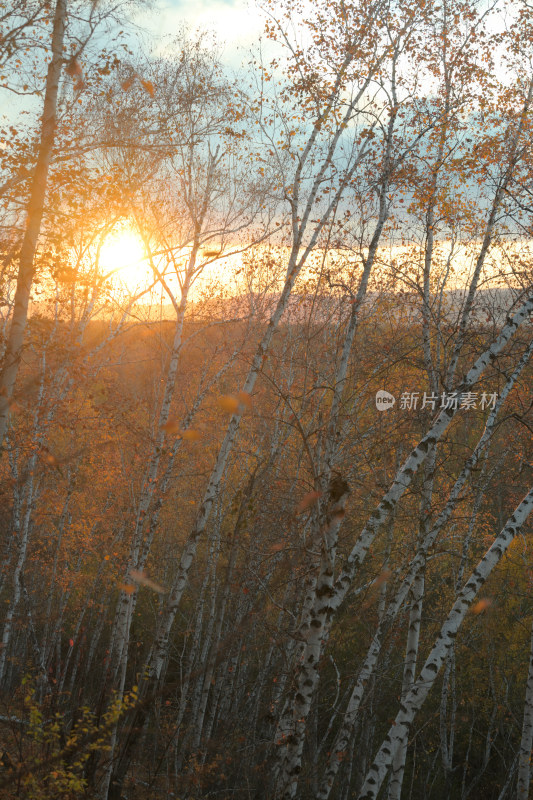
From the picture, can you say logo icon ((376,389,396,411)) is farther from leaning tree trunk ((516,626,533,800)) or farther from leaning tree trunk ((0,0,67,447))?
leaning tree trunk ((0,0,67,447))

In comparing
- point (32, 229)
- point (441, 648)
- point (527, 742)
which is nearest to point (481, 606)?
point (441, 648)

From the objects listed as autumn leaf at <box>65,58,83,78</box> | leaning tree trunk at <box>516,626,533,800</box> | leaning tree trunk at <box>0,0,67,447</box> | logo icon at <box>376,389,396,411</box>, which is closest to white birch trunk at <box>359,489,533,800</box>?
leaning tree trunk at <box>516,626,533,800</box>

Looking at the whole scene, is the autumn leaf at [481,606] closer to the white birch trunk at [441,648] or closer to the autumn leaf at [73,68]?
the white birch trunk at [441,648]

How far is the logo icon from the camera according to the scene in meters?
12.0

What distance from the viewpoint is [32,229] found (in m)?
6.28

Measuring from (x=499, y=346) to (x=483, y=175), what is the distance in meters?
3.67

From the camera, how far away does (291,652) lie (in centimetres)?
1247

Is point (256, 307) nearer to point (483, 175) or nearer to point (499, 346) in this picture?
point (483, 175)

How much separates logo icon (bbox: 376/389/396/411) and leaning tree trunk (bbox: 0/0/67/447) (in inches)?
293

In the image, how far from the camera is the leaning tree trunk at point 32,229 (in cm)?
607

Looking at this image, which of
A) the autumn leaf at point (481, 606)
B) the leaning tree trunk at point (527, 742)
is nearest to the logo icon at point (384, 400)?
the autumn leaf at point (481, 606)

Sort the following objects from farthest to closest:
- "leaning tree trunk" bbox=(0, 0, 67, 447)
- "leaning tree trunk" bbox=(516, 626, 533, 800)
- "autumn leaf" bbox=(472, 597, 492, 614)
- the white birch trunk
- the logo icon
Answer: the logo icon, "leaning tree trunk" bbox=(516, 626, 533, 800), "autumn leaf" bbox=(472, 597, 492, 614), the white birch trunk, "leaning tree trunk" bbox=(0, 0, 67, 447)

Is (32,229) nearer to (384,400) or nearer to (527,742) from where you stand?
(384,400)

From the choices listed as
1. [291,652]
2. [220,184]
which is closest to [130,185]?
[220,184]
